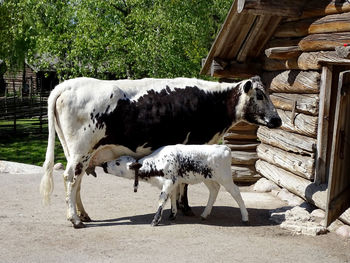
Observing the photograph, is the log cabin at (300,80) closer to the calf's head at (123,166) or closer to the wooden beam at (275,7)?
the wooden beam at (275,7)

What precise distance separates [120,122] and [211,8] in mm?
12380

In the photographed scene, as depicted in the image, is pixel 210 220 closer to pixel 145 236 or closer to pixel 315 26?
pixel 145 236

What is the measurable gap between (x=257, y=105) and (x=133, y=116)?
6.32ft

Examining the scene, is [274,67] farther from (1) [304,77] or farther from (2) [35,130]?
(2) [35,130]

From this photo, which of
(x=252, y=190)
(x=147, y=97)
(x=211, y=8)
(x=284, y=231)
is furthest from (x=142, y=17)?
(x=284, y=231)

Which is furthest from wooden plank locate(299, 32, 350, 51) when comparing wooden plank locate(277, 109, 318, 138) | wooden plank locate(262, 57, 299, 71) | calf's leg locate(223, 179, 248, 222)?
calf's leg locate(223, 179, 248, 222)

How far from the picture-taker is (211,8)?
61.5 feet

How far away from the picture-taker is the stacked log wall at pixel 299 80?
7.91m

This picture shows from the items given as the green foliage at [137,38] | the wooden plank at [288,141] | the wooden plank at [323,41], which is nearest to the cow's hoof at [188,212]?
the wooden plank at [288,141]

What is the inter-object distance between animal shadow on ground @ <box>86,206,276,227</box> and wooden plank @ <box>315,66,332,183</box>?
1.06 meters

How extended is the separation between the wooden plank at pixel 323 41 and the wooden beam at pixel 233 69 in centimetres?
188

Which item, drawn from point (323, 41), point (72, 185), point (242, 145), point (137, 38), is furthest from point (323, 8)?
point (137, 38)

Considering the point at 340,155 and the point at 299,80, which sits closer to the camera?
the point at 340,155

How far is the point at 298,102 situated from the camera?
8906mm
